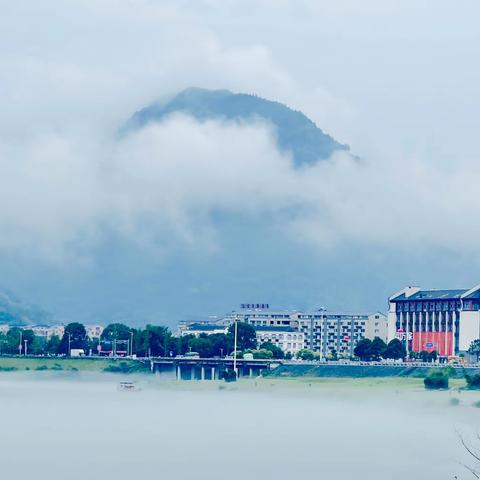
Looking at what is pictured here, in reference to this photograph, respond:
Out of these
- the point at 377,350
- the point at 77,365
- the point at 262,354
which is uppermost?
the point at 377,350

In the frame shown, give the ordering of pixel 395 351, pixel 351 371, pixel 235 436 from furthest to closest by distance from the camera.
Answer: pixel 395 351 < pixel 351 371 < pixel 235 436

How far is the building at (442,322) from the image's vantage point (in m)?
185

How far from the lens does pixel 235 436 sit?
71.7 metres

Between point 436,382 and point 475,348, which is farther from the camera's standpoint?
point 475,348

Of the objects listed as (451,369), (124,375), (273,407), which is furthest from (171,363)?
(273,407)

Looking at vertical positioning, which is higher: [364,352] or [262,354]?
[364,352]

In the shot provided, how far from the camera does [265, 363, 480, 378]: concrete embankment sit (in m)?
144

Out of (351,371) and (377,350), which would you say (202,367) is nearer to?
(377,350)

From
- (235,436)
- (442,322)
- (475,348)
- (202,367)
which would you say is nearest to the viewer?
(235,436)

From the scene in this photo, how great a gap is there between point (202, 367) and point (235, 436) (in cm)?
11101

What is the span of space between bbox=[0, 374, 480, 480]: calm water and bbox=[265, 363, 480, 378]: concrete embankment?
90.3ft

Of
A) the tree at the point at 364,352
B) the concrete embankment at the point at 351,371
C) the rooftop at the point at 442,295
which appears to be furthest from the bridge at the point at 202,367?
the rooftop at the point at 442,295

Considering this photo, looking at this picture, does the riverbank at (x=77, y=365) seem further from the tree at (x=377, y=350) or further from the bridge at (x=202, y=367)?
the tree at (x=377, y=350)

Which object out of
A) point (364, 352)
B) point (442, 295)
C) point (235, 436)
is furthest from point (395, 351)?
point (235, 436)
